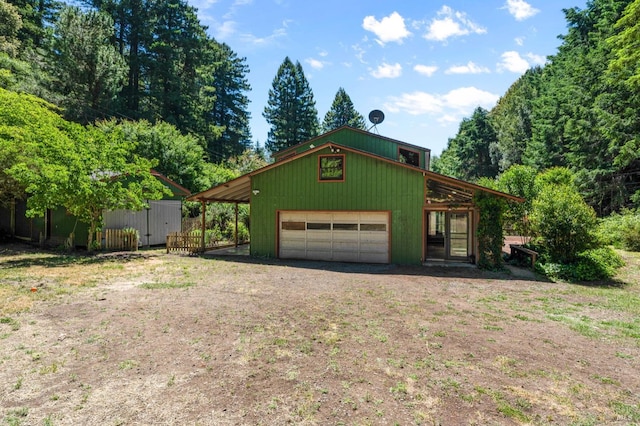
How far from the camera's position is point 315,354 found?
4.81 m

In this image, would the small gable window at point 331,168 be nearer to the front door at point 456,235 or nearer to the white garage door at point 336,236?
the white garage door at point 336,236

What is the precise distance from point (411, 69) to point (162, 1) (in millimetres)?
36559

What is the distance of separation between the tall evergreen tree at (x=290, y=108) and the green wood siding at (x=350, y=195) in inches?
1488

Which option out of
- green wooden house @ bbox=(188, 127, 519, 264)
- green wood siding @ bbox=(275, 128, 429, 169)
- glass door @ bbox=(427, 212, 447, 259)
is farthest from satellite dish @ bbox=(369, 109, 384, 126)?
green wooden house @ bbox=(188, 127, 519, 264)

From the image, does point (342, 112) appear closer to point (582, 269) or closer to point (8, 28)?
point (8, 28)

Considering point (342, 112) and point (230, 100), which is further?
point (342, 112)

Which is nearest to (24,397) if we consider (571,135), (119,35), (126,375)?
(126,375)

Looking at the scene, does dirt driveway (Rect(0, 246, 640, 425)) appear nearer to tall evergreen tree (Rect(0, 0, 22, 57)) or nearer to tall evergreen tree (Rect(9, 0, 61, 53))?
tall evergreen tree (Rect(0, 0, 22, 57))

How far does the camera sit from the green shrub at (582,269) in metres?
10.5

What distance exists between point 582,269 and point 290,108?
47.0 m

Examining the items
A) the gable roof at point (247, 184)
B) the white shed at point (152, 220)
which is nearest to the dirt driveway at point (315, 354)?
the gable roof at point (247, 184)

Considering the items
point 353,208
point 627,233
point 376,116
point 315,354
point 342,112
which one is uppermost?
point 342,112

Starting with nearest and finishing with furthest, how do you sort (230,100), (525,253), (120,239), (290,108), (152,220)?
(525,253) < (120,239) < (152,220) < (230,100) < (290,108)

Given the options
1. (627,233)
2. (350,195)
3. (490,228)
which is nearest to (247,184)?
(350,195)
